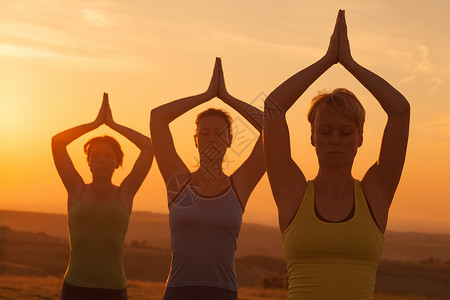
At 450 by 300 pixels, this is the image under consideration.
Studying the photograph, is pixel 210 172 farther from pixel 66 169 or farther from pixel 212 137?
pixel 66 169

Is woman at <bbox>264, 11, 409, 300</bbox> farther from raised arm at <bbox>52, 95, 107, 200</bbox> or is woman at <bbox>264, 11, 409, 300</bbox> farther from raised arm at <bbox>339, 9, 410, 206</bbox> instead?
raised arm at <bbox>52, 95, 107, 200</bbox>

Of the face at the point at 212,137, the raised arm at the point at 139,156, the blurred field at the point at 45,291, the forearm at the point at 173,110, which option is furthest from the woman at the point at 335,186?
the blurred field at the point at 45,291

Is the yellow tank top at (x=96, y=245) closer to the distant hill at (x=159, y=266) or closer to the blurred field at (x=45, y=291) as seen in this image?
the blurred field at (x=45, y=291)

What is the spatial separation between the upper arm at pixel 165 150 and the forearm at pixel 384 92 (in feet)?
8.54

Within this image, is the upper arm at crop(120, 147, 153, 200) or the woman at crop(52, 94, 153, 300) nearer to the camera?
the woman at crop(52, 94, 153, 300)

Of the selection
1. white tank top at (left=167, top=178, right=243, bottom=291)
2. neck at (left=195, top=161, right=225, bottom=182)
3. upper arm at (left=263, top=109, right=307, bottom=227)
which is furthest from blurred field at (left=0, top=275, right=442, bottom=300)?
upper arm at (left=263, top=109, right=307, bottom=227)

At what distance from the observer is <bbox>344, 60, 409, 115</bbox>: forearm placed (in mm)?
4195

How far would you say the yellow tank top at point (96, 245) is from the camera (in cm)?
815

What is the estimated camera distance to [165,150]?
6.52 meters

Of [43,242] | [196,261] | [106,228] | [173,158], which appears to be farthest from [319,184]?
[43,242]

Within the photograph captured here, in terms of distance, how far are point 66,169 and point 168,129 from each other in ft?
9.17

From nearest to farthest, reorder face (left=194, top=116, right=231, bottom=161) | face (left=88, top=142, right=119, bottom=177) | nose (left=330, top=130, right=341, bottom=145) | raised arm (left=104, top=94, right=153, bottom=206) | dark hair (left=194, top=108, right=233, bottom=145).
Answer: nose (left=330, top=130, right=341, bottom=145)
face (left=194, top=116, right=231, bottom=161)
dark hair (left=194, top=108, right=233, bottom=145)
face (left=88, top=142, right=119, bottom=177)
raised arm (left=104, top=94, right=153, bottom=206)

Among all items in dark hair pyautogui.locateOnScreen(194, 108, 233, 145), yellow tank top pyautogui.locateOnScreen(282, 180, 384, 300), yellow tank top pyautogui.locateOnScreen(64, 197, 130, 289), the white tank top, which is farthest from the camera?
yellow tank top pyautogui.locateOnScreen(64, 197, 130, 289)

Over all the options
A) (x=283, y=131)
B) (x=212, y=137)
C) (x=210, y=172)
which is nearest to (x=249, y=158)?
(x=210, y=172)
